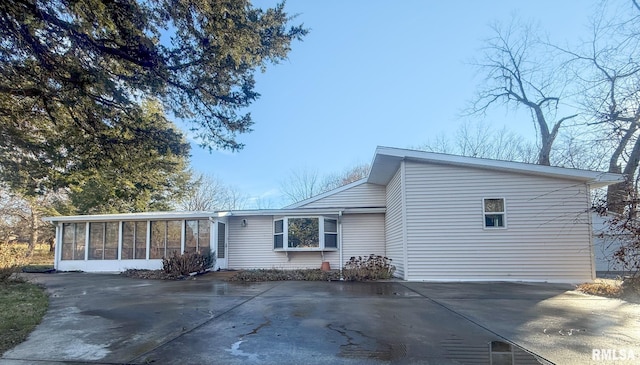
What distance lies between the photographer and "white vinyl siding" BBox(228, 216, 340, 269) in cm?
1549

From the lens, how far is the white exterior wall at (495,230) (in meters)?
10.9

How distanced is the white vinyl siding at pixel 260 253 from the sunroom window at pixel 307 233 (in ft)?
1.45

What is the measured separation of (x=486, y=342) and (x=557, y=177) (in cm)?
862

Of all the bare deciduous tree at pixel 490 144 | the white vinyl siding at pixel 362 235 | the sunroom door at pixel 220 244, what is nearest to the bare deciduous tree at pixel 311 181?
the bare deciduous tree at pixel 490 144

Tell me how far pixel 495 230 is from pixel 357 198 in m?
6.19

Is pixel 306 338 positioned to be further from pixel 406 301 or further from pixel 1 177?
pixel 1 177

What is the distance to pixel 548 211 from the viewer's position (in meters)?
10.9

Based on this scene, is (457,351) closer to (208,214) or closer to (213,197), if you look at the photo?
(208,214)

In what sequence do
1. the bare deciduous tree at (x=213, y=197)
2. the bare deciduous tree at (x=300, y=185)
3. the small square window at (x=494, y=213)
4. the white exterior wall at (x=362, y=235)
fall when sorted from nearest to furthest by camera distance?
the small square window at (x=494, y=213), the white exterior wall at (x=362, y=235), the bare deciduous tree at (x=213, y=197), the bare deciduous tree at (x=300, y=185)

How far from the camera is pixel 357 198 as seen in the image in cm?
1584

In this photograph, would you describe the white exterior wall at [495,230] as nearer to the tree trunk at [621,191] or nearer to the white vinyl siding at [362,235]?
the tree trunk at [621,191]

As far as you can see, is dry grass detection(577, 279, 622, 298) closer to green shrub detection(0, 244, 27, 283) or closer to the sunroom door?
the sunroom door

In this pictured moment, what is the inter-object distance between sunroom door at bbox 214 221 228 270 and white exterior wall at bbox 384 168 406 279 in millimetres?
7306

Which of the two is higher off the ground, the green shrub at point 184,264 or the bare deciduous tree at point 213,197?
the bare deciduous tree at point 213,197
